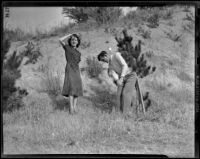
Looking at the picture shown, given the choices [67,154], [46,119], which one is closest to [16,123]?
[46,119]

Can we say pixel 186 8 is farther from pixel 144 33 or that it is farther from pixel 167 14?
pixel 144 33

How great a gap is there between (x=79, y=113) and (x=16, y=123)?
1.08 meters

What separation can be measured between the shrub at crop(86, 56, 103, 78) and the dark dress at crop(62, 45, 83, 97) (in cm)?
18

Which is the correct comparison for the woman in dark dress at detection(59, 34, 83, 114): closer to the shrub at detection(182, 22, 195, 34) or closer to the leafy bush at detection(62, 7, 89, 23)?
the leafy bush at detection(62, 7, 89, 23)

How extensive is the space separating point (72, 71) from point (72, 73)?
0.12 ft

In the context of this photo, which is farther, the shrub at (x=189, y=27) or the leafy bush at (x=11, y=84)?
the shrub at (x=189, y=27)

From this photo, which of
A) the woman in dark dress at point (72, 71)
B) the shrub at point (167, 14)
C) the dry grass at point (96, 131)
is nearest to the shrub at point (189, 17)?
the shrub at point (167, 14)

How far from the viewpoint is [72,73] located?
812 cm

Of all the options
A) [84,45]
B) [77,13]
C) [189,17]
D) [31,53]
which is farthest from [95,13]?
[189,17]

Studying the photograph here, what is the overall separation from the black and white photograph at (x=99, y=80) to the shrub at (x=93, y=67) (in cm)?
2

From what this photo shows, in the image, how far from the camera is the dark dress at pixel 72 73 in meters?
8.12

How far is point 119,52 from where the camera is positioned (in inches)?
322

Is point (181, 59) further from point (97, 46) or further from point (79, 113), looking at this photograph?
point (79, 113)

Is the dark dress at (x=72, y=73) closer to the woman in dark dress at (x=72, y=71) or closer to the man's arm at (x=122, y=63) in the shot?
the woman in dark dress at (x=72, y=71)
